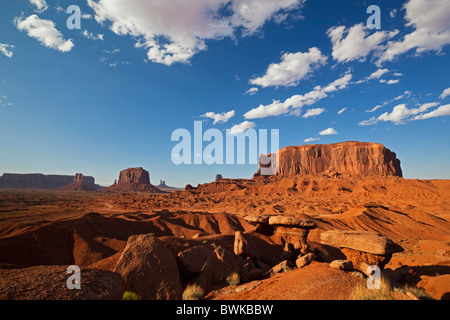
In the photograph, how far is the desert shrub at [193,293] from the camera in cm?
674

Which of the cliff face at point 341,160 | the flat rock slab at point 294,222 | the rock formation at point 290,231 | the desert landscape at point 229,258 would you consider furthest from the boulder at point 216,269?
the cliff face at point 341,160

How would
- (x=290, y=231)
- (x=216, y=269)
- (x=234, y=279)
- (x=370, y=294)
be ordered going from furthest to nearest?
1. (x=290, y=231)
2. (x=216, y=269)
3. (x=234, y=279)
4. (x=370, y=294)

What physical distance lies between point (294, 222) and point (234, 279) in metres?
7.95

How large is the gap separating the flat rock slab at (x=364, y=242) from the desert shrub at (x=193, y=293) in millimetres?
7921

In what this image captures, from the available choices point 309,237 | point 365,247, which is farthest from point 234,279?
point 309,237

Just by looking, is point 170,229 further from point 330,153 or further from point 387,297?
point 330,153

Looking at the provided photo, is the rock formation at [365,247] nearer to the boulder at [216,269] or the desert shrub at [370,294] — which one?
the desert shrub at [370,294]

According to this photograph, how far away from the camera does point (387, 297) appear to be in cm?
506

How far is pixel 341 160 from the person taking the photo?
Result: 128 m

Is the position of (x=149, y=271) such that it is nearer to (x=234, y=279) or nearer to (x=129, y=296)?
(x=129, y=296)

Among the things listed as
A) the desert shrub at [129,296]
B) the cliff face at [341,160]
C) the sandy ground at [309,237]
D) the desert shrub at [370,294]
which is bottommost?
the sandy ground at [309,237]

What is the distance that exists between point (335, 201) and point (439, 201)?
78.2 feet
